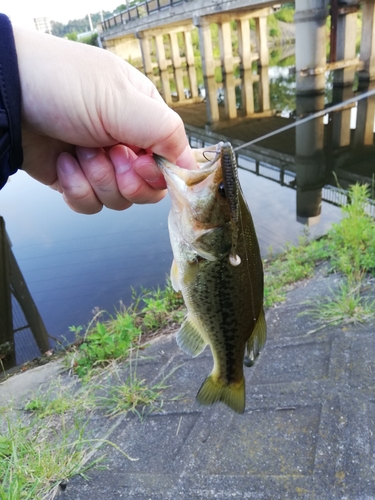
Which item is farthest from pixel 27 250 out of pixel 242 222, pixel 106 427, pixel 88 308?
pixel 242 222

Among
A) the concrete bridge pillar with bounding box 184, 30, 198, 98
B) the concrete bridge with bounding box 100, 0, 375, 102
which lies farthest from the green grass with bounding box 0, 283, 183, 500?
the concrete bridge pillar with bounding box 184, 30, 198, 98

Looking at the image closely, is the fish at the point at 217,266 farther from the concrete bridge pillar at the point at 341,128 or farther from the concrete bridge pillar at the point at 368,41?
the concrete bridge pillar at the point at 368,41

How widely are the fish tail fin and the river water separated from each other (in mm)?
3832

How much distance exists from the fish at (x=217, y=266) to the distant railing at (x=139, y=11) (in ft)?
77.6

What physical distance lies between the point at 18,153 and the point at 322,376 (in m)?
2.65

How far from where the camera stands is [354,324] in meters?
3.50

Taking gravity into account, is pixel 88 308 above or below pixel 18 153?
below

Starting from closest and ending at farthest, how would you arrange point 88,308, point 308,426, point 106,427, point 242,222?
point 242,222 → point 308,426 → point 106,427 → point 88,308

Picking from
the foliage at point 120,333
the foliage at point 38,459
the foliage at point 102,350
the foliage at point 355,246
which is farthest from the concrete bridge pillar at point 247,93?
the foliage at point 38,459

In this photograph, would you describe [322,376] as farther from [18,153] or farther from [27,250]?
[27,250]

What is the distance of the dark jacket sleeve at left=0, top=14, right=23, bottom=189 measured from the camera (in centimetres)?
146

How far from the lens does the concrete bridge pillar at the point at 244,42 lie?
23.5m

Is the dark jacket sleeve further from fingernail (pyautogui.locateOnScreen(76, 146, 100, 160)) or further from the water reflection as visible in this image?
the water reflection

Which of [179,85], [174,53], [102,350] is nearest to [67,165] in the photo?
[102,350]
